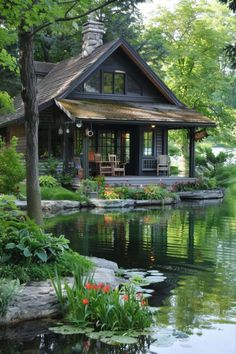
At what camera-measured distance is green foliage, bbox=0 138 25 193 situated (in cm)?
1326

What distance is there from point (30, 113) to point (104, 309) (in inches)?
190

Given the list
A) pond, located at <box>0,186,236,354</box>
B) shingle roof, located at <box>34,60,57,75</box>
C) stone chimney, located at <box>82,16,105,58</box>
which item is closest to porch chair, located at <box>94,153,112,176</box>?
pond, located at <box>0,186,236,354</box>

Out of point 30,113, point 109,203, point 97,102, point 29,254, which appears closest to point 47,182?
point 109,203

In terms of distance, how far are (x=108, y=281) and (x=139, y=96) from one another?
66.4 ft

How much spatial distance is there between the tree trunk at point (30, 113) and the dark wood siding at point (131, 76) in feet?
48.8

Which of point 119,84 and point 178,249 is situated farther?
point 119,84

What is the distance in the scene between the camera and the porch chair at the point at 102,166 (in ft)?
74.8

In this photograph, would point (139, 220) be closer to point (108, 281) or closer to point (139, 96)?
point (108, 281)

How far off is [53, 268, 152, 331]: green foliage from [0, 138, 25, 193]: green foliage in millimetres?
7685

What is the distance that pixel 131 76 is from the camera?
26.1 m

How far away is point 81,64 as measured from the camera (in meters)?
25.8

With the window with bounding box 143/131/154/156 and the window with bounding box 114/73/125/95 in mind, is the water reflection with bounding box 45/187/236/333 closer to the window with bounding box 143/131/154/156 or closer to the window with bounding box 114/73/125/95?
the window with bounding box 143/131/154/156

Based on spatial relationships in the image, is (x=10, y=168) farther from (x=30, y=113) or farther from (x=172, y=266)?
(x=172, y=266)

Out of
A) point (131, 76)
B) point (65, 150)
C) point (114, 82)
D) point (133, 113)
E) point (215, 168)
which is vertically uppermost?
point (131, 76)
